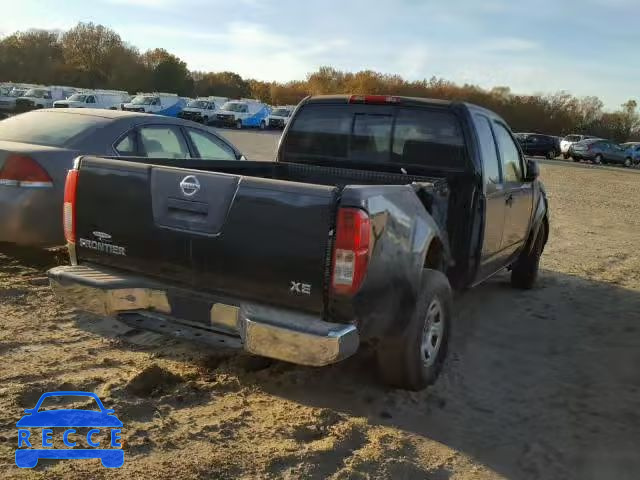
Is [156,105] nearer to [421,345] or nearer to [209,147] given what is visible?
[209,147]

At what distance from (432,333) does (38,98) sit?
46228 millimetres

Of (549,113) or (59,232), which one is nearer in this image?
(59,232)

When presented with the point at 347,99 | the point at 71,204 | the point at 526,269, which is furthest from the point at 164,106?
the point at 71,204

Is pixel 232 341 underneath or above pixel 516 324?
above

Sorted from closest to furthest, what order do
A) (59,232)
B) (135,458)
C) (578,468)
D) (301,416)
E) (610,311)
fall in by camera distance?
(135,458)
(578,468)
(301,416)
(59,232)
(610,311)

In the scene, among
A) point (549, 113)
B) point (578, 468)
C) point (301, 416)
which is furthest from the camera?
point (549, 113)

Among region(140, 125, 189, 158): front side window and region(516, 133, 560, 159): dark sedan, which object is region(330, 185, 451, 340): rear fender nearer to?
region(140, 125, 189, 158): front side window

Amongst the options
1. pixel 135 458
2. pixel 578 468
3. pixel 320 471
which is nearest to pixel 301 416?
pixel 320 471

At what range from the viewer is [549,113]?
2630 inches

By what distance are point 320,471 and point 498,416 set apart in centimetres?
136

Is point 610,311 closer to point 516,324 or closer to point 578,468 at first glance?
point 516,324


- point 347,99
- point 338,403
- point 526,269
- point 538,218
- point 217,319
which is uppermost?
point 347,99

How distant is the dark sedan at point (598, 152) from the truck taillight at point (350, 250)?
41.2 metres

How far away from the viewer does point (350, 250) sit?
132 inches
